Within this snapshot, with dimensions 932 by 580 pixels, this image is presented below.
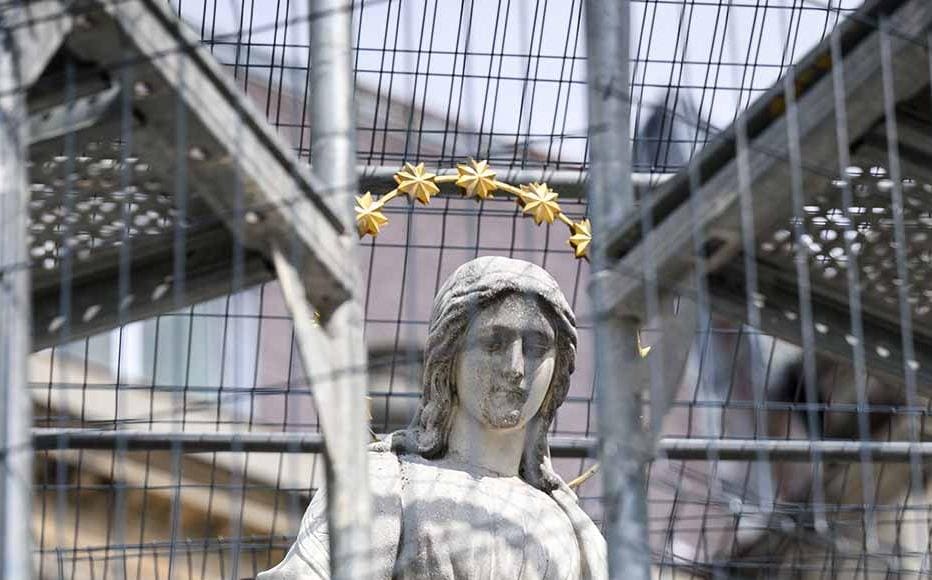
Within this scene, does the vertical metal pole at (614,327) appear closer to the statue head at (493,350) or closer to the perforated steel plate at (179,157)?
the perforated steel plate at (179,157)

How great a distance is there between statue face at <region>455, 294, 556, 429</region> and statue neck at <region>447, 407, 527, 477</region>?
0.30 ft

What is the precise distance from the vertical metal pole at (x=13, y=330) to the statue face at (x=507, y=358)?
238 centimetres

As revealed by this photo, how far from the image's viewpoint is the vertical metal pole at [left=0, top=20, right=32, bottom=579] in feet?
31.4

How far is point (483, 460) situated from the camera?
12219mm

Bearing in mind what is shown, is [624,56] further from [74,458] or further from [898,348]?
[74,458]

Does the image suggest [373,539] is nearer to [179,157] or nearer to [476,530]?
[476,530]

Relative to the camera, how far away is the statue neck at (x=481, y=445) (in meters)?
12.2

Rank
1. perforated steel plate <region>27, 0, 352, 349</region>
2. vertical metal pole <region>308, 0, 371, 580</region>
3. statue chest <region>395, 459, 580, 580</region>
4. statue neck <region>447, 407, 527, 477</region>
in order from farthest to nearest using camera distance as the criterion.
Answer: statue neck <region>447, 407, 527, 477</region> → statue chest <region>395, 459, 580, 580</region> → perforated steel plate <region>27, 0, 352, 349</region> → vertical metal pole <region>308, 0, 371, 580</region>

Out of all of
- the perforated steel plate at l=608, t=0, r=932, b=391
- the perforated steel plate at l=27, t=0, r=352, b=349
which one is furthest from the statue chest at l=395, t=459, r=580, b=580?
the perforated steel plate at l=27, t=0, r=352, b=349

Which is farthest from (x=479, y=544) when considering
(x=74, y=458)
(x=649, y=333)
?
(x=74, y=458)

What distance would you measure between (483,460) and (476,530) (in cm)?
39

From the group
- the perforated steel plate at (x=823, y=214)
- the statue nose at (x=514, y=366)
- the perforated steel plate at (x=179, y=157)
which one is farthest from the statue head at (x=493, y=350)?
the perforated steel plate at (x=179, y=157)

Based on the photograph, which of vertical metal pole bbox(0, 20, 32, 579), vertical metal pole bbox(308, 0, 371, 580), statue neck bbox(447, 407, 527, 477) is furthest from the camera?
statue neck bbox(447, 407, 527, 477)

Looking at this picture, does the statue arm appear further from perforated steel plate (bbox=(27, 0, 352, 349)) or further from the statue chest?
perforated steel plate (bbox=(27, 0, 352, 349))
